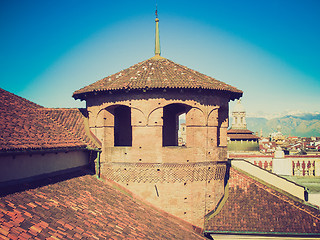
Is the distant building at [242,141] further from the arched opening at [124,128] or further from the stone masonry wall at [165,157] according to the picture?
the stone masonry wall at [165,157]

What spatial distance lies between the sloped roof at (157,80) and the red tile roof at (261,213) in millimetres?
4387

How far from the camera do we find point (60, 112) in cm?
1405

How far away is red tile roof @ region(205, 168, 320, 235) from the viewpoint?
12.7m

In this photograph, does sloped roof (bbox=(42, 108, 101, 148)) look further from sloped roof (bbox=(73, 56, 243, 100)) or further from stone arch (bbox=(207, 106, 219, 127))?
stone arch (bbox=(207, 106, 219, 127))

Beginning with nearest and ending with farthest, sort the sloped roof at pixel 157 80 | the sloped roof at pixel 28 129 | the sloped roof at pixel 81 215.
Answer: the sloped roof at pixel 81 215
the sloped roof at pixel 28 129
the sloped roof at pixel 157 80

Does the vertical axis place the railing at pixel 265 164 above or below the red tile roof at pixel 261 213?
above

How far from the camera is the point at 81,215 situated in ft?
29.6

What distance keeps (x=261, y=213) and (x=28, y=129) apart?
9.66 m

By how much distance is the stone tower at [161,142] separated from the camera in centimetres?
1261

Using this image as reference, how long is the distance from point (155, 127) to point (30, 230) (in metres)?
6.54

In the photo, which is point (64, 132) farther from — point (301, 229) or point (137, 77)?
point (301, 229)

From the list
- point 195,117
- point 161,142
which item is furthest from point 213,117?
point 161,142

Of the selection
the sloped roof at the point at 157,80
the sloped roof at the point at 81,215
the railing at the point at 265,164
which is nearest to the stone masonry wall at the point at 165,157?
the sloped roof at the point at 157,80

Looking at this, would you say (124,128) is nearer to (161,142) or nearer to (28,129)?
(161,142)
